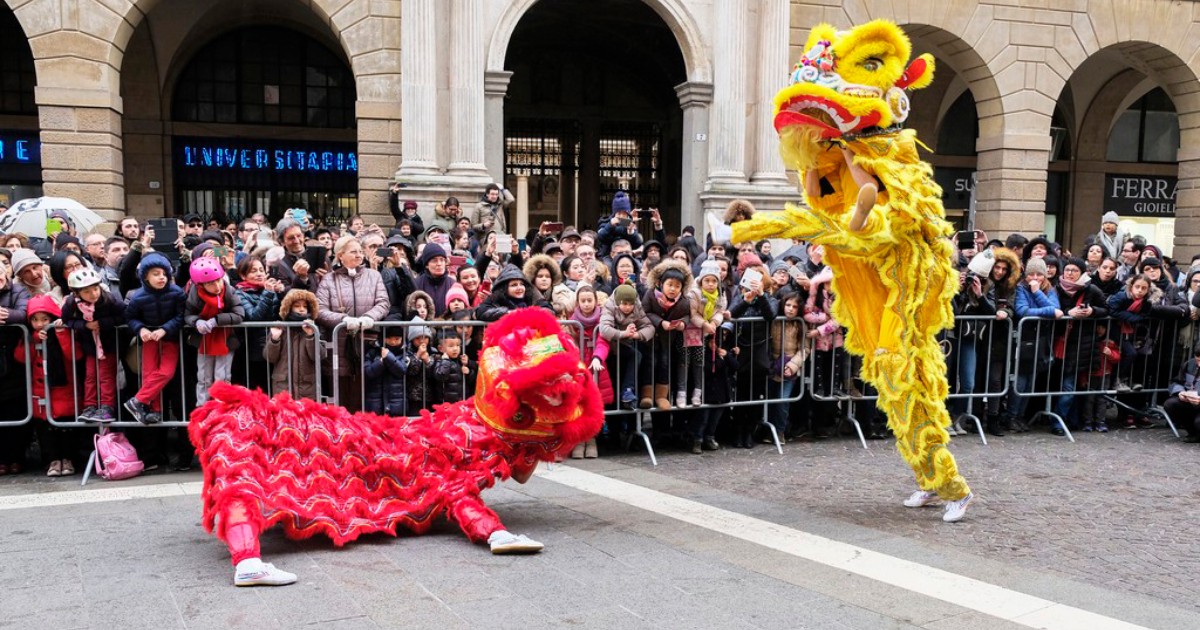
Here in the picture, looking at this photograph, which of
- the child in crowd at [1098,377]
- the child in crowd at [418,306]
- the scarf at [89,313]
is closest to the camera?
the scarf at [89,313]

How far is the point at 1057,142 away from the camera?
25953 mm

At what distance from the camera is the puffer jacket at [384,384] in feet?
24.8

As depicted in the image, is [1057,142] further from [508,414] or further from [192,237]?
[508,414]

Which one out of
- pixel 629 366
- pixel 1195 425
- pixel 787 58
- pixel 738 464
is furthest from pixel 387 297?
pixel 787 58

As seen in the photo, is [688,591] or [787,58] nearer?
[688,591]

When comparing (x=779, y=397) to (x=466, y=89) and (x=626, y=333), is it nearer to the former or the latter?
(x=626, y=333)

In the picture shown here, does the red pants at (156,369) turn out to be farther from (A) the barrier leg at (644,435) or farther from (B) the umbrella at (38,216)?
(B) the umbrella at (38,216)

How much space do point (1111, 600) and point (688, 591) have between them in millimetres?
2129

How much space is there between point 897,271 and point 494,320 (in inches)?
134

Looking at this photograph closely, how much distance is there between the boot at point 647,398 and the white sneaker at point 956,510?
9.14 feet

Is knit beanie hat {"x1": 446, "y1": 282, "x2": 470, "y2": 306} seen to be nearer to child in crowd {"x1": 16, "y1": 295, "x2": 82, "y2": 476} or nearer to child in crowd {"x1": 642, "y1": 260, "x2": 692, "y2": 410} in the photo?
child in crowd {"x1": 642, "y1": 260, "x2": 692, "y2": 410}

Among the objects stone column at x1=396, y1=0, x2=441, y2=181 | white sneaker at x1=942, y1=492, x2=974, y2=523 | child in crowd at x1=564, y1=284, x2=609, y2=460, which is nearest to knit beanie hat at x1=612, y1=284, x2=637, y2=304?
child in crowd at x1=564, y1=284, x2=609, y2=460

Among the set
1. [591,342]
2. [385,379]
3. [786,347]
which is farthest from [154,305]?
[786,347]

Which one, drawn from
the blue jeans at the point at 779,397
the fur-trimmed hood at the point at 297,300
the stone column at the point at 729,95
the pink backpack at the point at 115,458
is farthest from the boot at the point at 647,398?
the stone column at the point at 729,95
